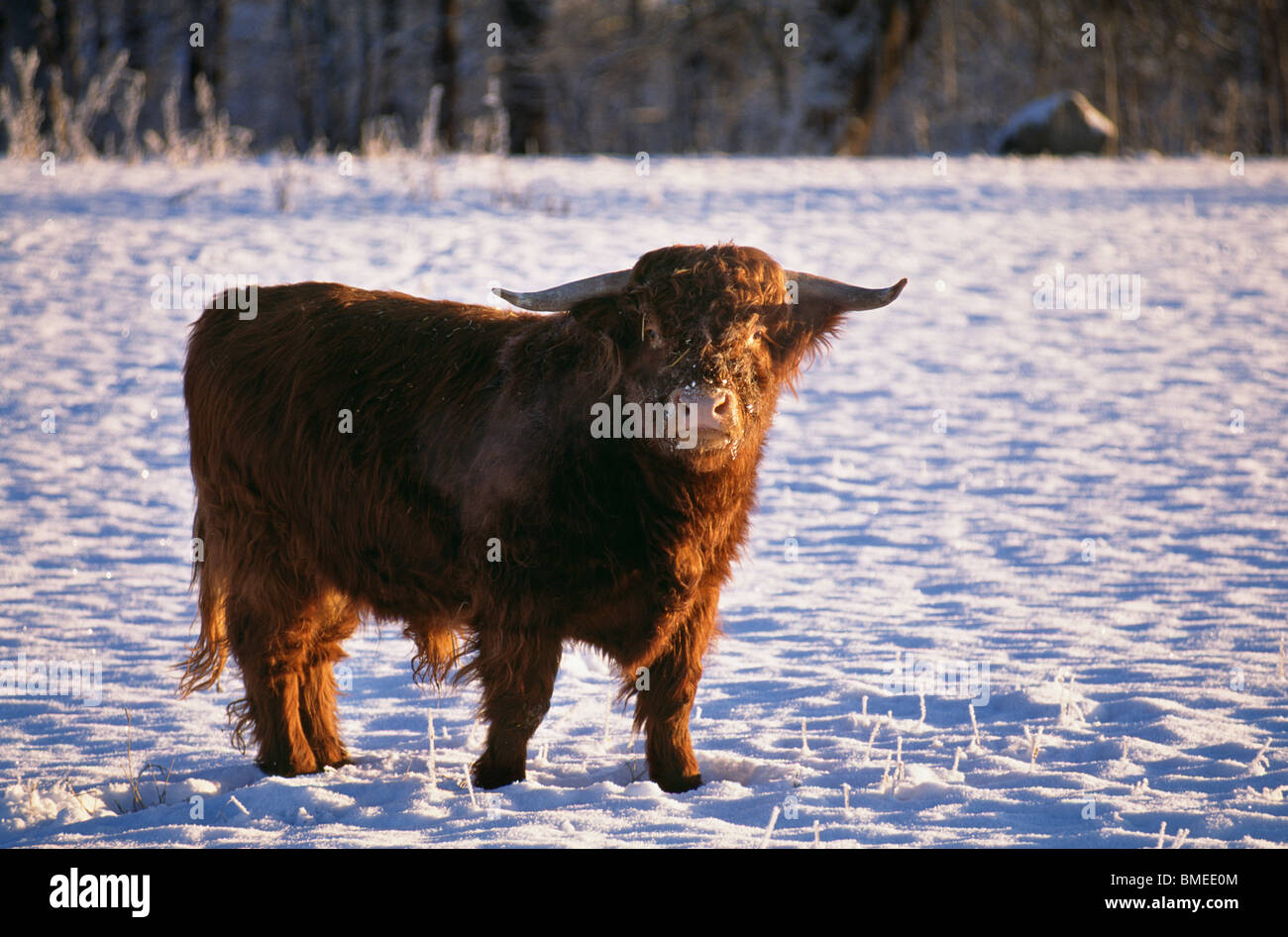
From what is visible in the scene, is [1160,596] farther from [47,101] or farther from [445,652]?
[47,101]

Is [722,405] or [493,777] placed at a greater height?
[722,405]

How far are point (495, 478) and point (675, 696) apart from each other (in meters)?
0.94

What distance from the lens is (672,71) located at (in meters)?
30.5

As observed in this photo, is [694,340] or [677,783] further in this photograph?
[677,783]

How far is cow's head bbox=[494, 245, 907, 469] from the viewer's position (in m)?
3.58

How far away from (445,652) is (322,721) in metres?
0.53

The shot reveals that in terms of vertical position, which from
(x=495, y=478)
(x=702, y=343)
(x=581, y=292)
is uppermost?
(x=581, y=292)

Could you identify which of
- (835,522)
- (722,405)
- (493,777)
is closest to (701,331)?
(722,405)

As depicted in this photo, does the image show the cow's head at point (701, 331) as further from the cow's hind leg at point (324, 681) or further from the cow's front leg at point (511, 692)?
the cow's hind leg at point (324, 681)

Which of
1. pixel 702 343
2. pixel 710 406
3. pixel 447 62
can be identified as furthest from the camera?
pixel 447 62

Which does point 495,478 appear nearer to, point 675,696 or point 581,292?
point 581,292

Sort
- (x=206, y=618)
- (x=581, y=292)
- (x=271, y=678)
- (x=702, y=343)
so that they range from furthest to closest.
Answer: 1. (x=206, y=618)
2. (x=271, y=678)
3. (x=581, y=292)
4. (x=702, y=343)
